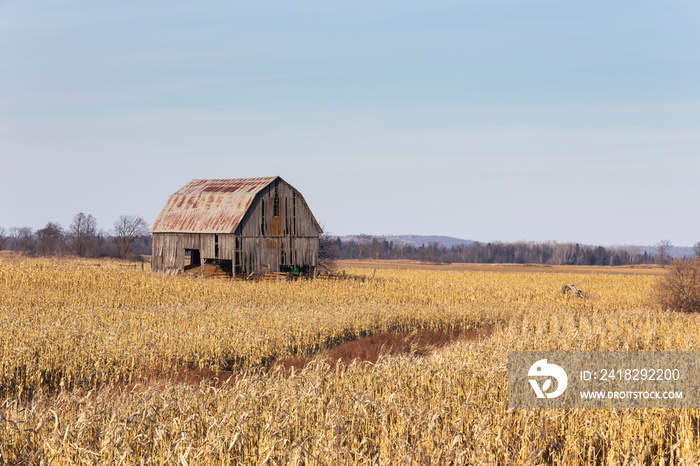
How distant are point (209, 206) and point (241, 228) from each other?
4174mm

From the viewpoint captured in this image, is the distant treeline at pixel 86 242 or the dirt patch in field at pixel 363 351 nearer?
the dirt patch in field at pixel 363 351

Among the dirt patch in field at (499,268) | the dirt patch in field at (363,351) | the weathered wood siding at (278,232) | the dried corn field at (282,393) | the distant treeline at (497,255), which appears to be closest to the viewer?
the dried corn field at (282,393)

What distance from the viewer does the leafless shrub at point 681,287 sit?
79.3ft

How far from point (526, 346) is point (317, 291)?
16.8 metres

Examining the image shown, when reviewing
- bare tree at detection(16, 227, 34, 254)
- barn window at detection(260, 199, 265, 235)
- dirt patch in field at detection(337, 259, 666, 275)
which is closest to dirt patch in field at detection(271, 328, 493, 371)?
barn window at detection(260, 199, 265, 235)

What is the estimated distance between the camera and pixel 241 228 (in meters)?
34.2

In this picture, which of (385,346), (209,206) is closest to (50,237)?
(209,206)

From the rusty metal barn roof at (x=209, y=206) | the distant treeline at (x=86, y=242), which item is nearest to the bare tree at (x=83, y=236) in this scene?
the distant treeline at (x=86, y=242)

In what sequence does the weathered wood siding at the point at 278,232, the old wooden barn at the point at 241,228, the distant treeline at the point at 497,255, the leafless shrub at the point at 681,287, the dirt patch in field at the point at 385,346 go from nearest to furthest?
the dirt patch in field at the point at 385,346
the leafless shrub at the point at 681,287
the old wooden barn at the point at 241,228
the weathered wood siding at the point at 278,232
the distant treeline at the point at 497,255

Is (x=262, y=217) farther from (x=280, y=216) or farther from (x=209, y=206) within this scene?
(x=209, y=206)

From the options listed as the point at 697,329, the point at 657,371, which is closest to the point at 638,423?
the point at 657,371

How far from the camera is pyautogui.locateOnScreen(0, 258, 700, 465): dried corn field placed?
497cm

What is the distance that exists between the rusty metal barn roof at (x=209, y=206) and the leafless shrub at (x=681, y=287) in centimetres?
2365

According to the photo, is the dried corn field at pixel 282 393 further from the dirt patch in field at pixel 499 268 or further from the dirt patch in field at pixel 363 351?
the dirt patch in field at pixel 499 268
